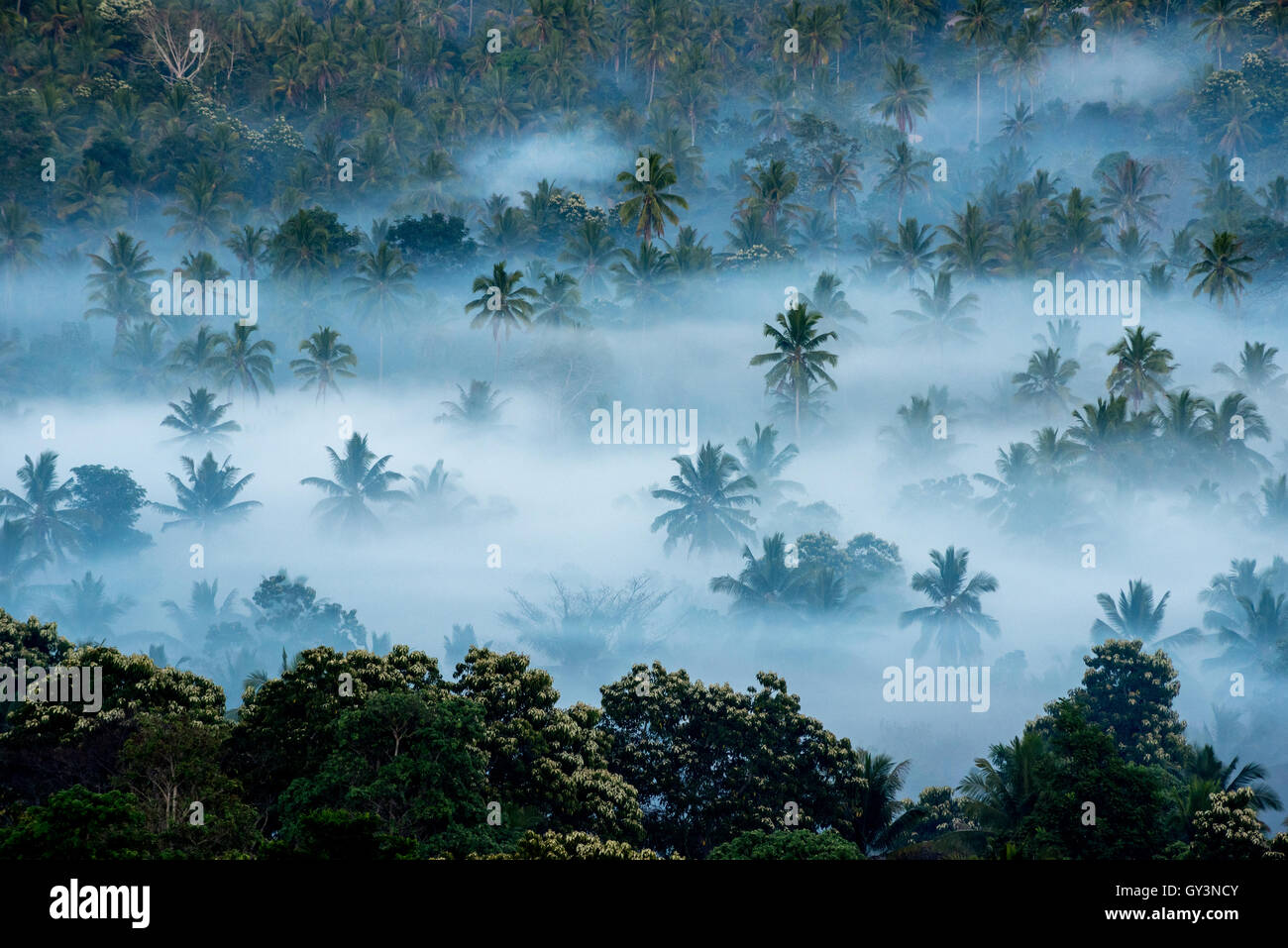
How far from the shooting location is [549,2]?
16562 centimetres

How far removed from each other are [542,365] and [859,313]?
2926 cm

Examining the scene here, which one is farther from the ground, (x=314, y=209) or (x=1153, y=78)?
(x=1153, y=78)

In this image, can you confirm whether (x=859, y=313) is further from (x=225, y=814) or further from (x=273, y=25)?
(x=225, y=814)

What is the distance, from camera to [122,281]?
5595 inches

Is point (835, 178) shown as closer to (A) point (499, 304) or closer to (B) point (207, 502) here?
(A) point (499, 304)

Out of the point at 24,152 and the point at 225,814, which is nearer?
the point at 225,814

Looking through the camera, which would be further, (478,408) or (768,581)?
(478,408)

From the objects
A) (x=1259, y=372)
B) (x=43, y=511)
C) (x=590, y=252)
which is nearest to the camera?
(x=43, y=511)

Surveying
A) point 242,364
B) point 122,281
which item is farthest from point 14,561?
point 122,281

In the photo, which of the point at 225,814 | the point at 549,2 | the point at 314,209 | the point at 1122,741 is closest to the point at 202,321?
the point at 314,209

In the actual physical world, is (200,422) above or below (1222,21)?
below

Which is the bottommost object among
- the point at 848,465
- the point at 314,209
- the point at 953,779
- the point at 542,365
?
the point at 953,779

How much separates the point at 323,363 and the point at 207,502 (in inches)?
597

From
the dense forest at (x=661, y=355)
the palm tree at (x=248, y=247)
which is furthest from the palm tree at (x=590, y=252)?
the palm tree at (x=248, y=247)
